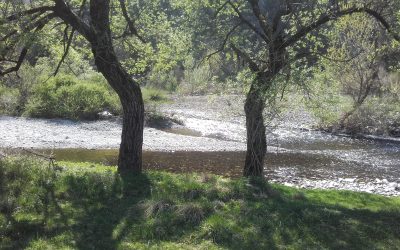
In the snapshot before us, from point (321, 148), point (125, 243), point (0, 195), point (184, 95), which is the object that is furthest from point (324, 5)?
point (184, 95)

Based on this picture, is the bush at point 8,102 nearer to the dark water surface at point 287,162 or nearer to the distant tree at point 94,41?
the dark water surface at point 287,162

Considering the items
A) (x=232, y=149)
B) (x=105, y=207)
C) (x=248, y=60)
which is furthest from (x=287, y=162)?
(x=105, y=207)

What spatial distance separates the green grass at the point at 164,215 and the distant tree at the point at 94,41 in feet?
2.81

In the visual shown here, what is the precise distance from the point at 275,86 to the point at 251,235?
3.18m

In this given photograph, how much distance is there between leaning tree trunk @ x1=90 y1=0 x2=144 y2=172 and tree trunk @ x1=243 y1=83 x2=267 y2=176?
2613mm

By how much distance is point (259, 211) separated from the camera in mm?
8422

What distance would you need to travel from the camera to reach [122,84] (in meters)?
10.0

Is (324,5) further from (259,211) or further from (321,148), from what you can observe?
(321,148)

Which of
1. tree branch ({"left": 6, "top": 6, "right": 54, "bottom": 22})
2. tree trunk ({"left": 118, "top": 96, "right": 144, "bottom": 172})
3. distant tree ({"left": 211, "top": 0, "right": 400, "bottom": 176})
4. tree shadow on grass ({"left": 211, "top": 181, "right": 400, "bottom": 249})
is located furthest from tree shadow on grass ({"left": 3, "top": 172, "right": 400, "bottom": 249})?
tree branch ({"left": 6, "top": 6, "right": 54, "bottom": 22})

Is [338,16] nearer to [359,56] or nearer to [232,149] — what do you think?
[232,149]

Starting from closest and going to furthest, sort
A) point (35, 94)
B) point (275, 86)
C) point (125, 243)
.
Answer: point (125, 243) → point (275, 86) → point (35, 94)

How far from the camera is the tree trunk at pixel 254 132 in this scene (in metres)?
10.5

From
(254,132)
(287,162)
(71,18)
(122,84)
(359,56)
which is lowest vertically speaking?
(287,162)

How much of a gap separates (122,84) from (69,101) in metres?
18.0
